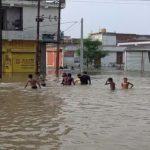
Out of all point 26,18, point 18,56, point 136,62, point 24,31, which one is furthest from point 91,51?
point 18,56

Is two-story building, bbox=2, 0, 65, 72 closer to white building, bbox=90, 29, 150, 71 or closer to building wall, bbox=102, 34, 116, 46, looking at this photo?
white building, bbox=90, 29, 150, 71

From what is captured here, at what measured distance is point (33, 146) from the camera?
1071 cm

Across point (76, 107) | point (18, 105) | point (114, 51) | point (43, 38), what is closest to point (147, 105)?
point (76, 107)

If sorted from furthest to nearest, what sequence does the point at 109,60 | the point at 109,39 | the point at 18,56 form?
the point at 109,39
the point at 109,60
the point at 18,56

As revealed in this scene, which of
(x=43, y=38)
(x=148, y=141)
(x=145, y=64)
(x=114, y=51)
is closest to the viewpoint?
(x=148, y=141)

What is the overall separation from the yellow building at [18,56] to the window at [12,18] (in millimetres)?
2116

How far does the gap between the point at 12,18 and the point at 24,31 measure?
2.70 metres

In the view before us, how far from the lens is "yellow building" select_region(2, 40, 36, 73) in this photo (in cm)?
5547

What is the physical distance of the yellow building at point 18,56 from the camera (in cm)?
5547

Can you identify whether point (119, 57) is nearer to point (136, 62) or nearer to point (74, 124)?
point (136, 62)

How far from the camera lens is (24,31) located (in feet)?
185

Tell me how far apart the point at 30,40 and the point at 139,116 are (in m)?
41.2

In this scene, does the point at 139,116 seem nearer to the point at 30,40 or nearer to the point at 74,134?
the point at 74,134

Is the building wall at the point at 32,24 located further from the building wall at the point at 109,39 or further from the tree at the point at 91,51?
the building wall at the point at 109,39
